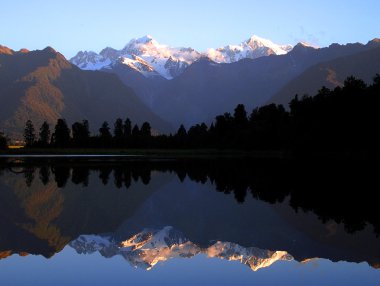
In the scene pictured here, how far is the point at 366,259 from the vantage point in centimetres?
2055

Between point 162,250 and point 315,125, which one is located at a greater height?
point 315,125

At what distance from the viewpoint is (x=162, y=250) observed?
2227 centimetres

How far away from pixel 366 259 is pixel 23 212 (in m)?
21.3

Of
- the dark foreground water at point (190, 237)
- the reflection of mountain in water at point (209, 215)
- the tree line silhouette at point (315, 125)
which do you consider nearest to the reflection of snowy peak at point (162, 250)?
the dark foreground water at point (190, 237)

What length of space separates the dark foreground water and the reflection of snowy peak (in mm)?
44

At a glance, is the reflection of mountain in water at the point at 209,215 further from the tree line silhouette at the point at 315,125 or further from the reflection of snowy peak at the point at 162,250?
the tree line silhouette at the point at 315,125

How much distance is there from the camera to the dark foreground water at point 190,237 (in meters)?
18.4

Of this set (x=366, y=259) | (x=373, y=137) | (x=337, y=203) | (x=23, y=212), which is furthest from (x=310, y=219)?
(x=373, y=137)

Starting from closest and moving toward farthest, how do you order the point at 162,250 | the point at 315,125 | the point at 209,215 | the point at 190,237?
the point at 162,250
the point at 190,237
the point at 209,215
the point at 315,125

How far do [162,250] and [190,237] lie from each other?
289cm

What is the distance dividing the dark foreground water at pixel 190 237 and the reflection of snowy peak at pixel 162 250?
0.14 feet

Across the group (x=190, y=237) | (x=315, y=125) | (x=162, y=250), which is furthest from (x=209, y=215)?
(x=315, y=125)

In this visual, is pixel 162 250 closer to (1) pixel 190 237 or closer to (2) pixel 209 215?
(1) pixel 190 237

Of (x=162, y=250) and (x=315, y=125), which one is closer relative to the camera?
(x=162, y=250)
